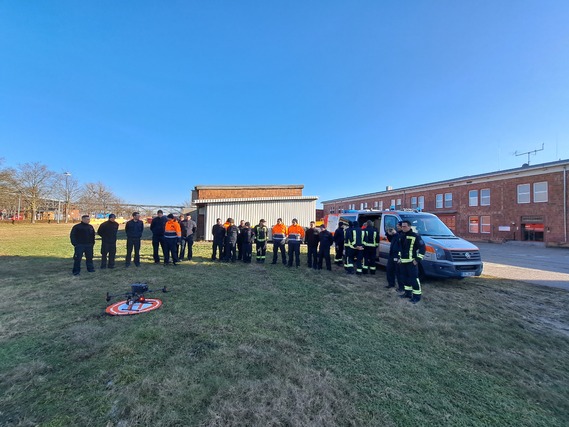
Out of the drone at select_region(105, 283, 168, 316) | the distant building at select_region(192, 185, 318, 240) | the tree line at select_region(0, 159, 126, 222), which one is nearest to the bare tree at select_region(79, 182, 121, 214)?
the tree line at select_region(0, 159, 126, 222)

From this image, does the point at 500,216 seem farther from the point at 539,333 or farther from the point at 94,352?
the point at 94,352

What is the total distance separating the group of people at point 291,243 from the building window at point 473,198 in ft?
84.2

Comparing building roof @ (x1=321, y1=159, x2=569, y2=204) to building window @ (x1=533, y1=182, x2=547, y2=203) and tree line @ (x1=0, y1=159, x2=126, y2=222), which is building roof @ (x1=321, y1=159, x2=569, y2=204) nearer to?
building window @ (x1=533, y1=182, x2=547, y2=203)

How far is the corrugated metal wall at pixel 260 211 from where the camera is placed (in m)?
18.6

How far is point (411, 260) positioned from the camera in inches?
233

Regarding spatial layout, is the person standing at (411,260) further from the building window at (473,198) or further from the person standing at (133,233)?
the building window at (473,198)

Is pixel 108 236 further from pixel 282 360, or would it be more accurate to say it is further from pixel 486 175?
pixel 486 175

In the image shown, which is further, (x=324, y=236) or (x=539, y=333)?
(x=324, y=236)

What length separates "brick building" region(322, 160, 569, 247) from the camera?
70.9 feet

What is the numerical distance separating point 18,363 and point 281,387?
319cm

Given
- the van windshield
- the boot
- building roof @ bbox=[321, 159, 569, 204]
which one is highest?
building roof @ bbox=[321, 159, 569, 204]

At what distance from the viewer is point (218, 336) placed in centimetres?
378

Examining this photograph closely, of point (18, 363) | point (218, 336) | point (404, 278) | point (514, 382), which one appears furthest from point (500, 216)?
point (18, 363)

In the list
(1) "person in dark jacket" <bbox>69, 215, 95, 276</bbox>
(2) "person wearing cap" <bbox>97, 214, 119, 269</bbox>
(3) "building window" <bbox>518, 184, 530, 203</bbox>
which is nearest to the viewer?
(1) "person in dark jacket" <bbox>69, 215, 95, 276</bbox>
